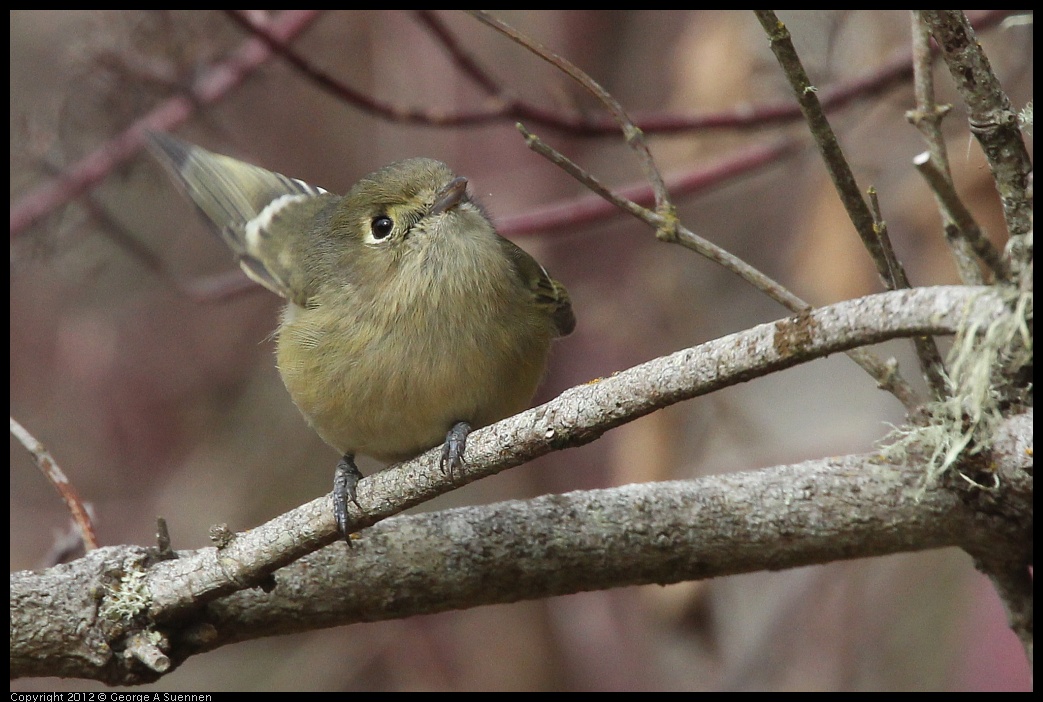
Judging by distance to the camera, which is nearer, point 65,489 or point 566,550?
point 566,550

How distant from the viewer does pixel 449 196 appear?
305cm

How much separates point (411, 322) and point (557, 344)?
295 cm

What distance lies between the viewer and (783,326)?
1.75 m

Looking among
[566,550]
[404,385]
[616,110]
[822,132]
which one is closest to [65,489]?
[404,385]

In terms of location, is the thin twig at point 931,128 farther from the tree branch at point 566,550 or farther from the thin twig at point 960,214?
the thin twig at point 960,214

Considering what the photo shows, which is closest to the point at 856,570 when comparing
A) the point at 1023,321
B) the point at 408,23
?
the point at 1023,321

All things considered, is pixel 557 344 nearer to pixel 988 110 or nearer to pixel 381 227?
pixel 381 227

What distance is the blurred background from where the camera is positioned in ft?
14.3

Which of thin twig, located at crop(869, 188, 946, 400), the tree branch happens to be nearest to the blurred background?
the tree branch

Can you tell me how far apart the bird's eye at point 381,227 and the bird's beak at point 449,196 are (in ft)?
0.53

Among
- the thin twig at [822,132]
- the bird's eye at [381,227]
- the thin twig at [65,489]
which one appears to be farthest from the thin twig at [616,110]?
the thin twig at [65,489]

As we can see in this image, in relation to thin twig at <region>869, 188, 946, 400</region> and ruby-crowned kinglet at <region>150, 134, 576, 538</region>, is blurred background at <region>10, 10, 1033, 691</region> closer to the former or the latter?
ruby-crowned kinglet at <region>150, 134, 576, 538</region>

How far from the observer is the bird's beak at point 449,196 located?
120 inches

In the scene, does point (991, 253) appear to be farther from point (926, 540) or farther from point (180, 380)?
point (180, 380)
